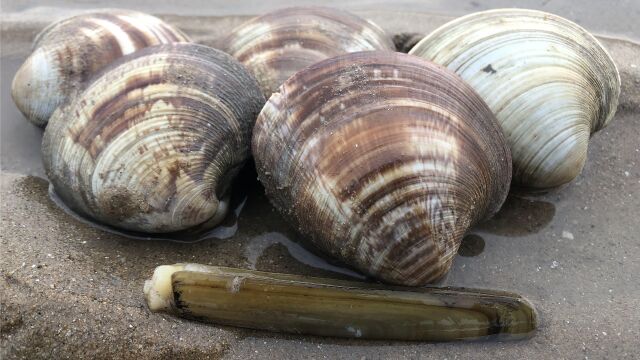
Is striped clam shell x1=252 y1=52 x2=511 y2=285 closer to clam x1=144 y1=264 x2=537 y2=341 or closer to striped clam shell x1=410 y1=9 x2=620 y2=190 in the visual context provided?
clam x1=144 y1=264 x2=537 y2=341

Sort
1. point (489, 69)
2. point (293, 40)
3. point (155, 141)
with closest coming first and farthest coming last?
1. point (155, 141)
2. point (489, 69)
3. point (293, 40)

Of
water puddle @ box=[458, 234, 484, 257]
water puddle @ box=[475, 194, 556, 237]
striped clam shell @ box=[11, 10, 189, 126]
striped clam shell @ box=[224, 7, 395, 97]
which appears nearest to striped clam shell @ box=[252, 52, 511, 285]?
water puddle @ box=[458, 234, 484, 257]

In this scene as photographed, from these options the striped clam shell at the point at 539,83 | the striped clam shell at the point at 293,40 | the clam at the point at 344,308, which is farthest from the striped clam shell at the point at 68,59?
A: the striped clam shell at the point at 539,83

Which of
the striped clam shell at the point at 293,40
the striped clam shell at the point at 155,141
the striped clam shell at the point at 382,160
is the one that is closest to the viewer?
the striped clam shell at the point at 382,160

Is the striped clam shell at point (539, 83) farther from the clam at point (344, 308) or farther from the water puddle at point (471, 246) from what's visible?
the clam at point (344, 308)

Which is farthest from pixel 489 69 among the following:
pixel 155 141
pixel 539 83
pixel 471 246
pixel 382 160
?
pixel 155 141

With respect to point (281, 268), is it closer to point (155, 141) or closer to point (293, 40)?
point (155, 141)

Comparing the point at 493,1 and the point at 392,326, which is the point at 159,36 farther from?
the point at 493,1

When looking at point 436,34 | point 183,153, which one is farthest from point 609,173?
point 183,153
